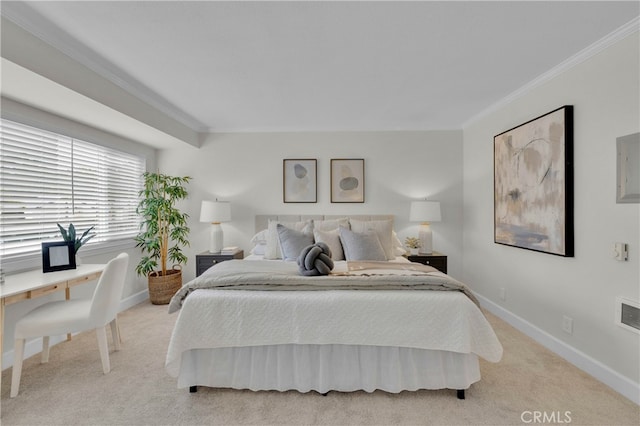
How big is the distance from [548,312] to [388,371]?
1802 mm

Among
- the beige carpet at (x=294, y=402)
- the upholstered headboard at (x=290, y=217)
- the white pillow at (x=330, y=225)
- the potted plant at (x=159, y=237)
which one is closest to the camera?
the beige carpet at (x=294, y=402)

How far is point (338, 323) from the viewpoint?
199 centimetres

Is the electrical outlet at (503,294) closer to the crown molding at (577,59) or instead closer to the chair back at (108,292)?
the crown molding at (577,59)

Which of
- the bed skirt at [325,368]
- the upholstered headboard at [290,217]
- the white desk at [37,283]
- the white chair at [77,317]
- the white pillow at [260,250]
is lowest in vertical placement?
the bed skirt at [325,368]

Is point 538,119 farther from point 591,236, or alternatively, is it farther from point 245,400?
point 245,400

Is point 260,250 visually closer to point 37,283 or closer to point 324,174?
point 324,174

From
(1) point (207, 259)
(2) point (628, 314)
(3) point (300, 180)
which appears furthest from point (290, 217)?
(2) point (628, 314)

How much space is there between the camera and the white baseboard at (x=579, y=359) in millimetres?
2027

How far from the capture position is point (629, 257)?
80.4 inches

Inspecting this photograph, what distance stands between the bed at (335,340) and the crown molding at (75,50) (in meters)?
2.02

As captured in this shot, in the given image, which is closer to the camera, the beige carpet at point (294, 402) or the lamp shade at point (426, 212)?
the beige carpet at point (294, 402)

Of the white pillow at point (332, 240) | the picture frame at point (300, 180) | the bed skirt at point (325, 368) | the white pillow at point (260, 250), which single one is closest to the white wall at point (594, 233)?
the bed skirt at point (325, 368)

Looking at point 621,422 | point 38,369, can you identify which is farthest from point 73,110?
point 621,422

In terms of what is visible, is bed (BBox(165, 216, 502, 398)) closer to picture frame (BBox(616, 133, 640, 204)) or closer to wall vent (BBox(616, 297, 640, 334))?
wall vent (BBox(616, 297, 640, 334))
